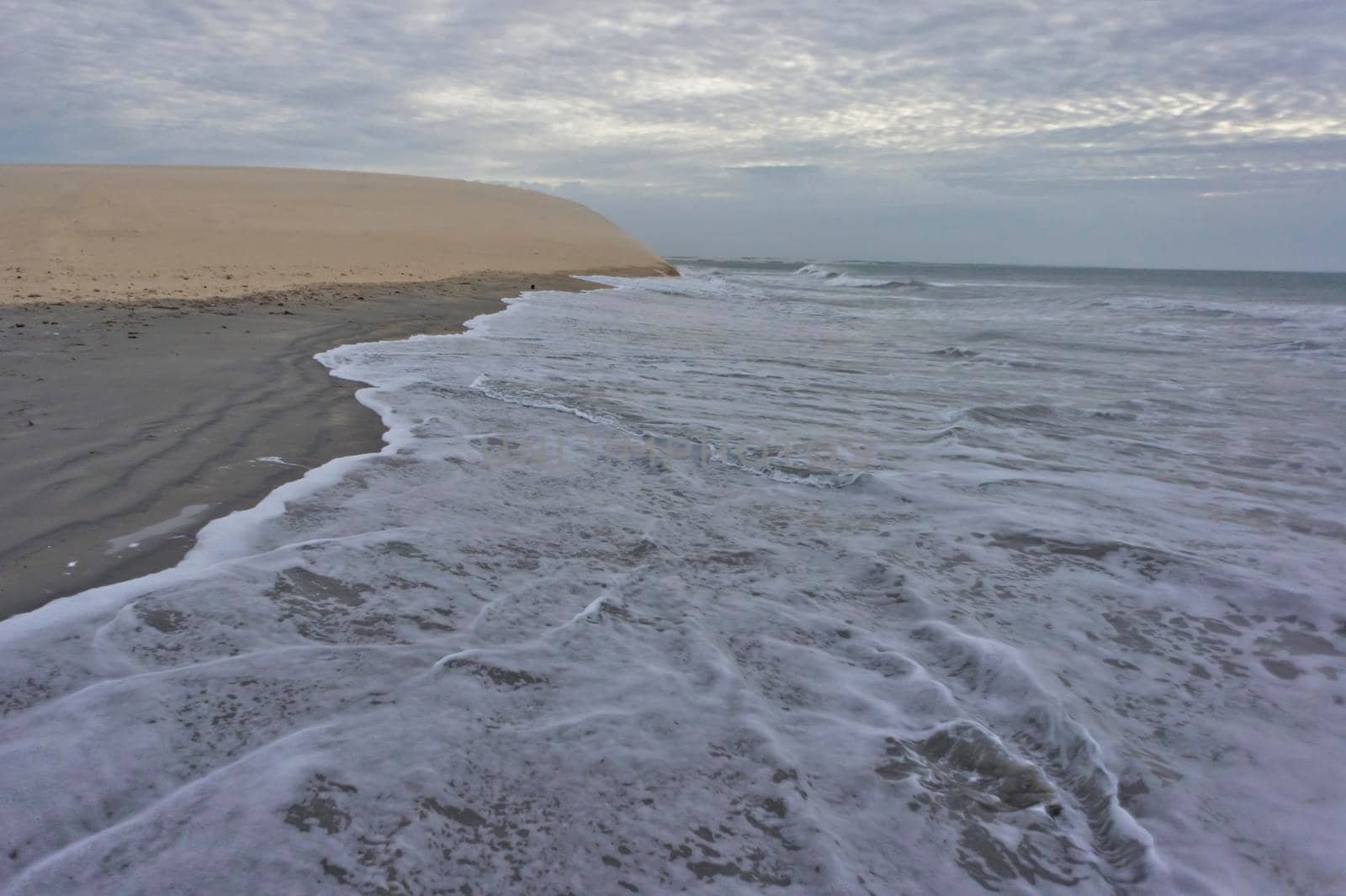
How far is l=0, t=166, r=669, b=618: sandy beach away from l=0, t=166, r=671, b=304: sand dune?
0.09 meters

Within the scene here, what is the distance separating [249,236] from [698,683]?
56.2 ft

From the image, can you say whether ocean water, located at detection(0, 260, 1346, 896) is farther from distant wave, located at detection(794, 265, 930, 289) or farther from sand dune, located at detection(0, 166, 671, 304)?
distant wave, located at detection(794, 265, 930, 289)

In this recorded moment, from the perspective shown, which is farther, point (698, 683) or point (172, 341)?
point (172, 341)

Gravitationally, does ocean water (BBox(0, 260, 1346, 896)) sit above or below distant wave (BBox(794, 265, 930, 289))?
below

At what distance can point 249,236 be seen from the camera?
1605cm

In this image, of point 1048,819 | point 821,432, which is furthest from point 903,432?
point 1048,819

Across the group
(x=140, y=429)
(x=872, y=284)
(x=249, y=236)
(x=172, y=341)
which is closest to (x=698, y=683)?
(x=140, y=429)

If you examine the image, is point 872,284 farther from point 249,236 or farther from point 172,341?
point 172,341

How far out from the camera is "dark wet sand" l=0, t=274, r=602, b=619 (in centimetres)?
251

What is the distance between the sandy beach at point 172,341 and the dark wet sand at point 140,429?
0.5 inches

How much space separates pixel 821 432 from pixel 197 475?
3161 mm

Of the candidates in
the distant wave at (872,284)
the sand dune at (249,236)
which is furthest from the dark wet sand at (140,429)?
the distant wave at (872,284)

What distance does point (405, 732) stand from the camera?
172 cm

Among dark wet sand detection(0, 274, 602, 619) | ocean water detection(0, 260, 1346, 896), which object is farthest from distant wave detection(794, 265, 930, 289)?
ocean water detection(0, 260, 1346, 896)
